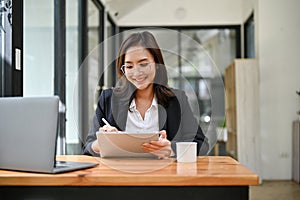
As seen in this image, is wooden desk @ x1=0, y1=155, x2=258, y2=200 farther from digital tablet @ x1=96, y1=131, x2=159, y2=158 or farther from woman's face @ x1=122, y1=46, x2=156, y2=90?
woman's face @ x1=122, y1=46, x2=156, y2=90

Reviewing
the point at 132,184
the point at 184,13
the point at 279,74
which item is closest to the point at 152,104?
the point at 132,184

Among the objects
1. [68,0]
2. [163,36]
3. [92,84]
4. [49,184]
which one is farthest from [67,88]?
[49,184]

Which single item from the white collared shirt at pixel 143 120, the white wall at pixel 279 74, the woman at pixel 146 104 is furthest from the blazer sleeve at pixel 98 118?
the white wall at pixel 279 74

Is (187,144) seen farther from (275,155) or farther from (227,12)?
(227,12)

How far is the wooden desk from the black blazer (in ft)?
1.00

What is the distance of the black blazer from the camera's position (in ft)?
5.74

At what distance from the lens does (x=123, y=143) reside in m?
1.63

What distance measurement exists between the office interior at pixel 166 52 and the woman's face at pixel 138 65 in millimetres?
84

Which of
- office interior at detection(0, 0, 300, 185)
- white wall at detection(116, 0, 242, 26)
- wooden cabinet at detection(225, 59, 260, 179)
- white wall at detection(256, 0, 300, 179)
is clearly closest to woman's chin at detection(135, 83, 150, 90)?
office interior at detection(0, 0, 300, 185)

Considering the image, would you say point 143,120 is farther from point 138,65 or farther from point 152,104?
point 138,65

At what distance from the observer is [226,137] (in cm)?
687

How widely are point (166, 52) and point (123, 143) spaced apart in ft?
1.43

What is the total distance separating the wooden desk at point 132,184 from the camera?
4.50 feet

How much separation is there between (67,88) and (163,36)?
102 inches
